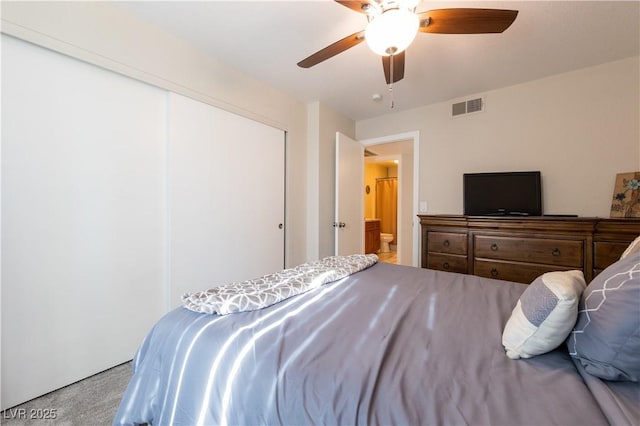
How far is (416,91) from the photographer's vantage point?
2.82 m

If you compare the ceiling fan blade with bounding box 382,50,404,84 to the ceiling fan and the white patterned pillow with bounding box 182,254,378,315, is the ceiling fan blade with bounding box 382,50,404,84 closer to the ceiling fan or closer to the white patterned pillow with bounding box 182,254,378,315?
the ceiling fan

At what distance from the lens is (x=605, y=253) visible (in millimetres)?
1954

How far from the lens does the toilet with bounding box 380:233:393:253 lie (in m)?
6.43

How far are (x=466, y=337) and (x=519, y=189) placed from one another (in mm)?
2351

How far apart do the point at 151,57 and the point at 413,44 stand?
1.98 metres

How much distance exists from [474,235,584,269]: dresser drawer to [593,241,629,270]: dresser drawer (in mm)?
77

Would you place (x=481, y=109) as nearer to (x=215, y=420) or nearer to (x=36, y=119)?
(x=215, y=420)

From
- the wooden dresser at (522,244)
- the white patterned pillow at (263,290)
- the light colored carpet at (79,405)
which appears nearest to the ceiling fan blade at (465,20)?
the white patterned pillow at (263,290)

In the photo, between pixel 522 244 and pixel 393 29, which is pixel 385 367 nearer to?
pixel 393 29

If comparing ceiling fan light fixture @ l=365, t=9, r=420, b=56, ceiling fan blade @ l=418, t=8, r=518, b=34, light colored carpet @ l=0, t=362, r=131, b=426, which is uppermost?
ceiling fan blade @ l=418, t=8, r=518, b=34

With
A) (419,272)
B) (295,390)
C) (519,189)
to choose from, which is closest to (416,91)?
(519,189)

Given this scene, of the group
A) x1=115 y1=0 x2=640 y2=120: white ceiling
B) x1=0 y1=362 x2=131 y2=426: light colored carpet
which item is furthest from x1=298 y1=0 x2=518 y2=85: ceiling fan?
x1=0 y1=362 x2=131 y2=426: light colored carpet

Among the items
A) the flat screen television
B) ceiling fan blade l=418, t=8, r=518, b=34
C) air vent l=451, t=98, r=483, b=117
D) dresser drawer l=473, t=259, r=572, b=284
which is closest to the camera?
ceiling fan blade l=418, t=8, r=518, b=34

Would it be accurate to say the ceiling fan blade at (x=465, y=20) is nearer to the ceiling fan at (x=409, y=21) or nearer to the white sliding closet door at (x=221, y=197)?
the ceiling fan at (x=409, y=21)
